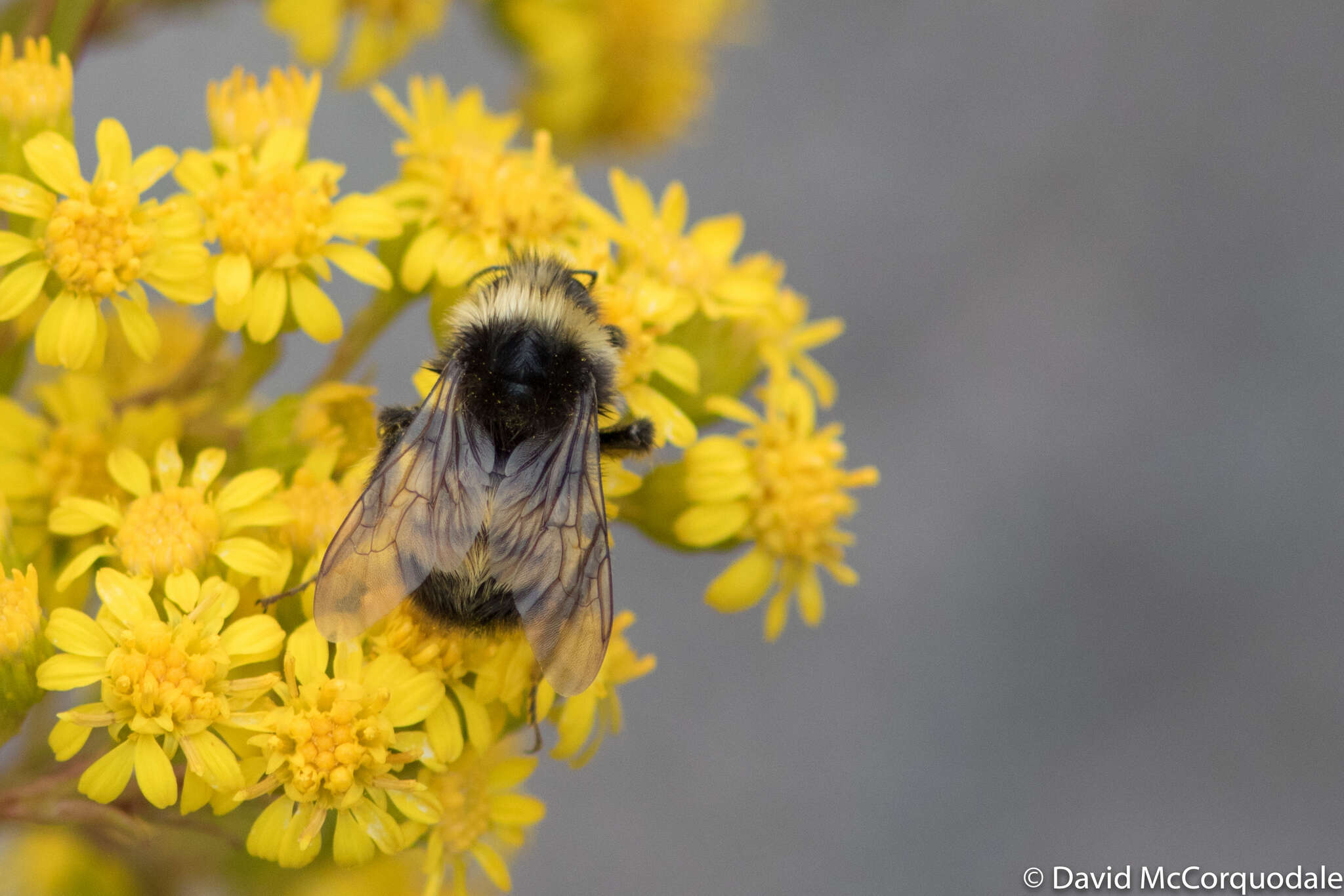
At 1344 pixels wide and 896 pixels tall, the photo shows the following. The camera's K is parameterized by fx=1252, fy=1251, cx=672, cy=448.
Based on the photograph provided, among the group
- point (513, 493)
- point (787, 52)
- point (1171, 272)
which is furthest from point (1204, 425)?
point (513, 493)

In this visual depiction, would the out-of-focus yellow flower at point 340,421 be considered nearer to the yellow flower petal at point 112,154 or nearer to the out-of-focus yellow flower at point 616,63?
the yellow flower petal at point 112,154

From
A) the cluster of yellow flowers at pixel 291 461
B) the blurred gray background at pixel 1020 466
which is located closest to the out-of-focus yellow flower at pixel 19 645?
the cluster of yellow flowers at pixel 291 461

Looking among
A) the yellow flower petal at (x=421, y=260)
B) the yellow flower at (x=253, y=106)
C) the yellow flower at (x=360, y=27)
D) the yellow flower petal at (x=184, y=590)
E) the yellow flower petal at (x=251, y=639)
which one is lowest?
the yellow flower petal at (x=251, y=639)

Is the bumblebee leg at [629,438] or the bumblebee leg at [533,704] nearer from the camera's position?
the bumblebee leg at [533,704]

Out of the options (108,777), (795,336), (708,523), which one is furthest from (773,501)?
(108,777)

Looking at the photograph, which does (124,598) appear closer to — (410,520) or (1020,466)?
(410,520)

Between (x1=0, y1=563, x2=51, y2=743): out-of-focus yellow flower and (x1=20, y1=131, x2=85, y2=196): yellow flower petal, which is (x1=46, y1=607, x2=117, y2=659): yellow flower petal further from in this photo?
(x1=20, y1=131, x2=85, y2=196): yellow flower petal
